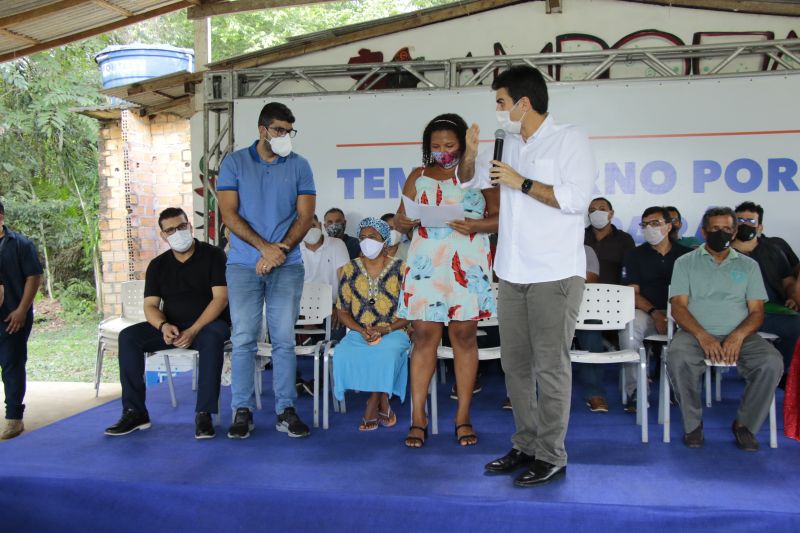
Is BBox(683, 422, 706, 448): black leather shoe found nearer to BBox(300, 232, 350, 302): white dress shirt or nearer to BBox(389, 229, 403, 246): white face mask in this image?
BBox(389, 229, 403, 246): white face mask

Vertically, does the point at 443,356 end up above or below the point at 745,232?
below

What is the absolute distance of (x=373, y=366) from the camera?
3.74 metres

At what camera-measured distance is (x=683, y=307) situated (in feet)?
12.3

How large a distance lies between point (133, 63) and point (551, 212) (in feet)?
20.5

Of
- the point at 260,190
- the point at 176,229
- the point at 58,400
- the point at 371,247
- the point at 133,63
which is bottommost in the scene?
the point at 58,400

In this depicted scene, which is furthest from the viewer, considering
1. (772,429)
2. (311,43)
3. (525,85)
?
(311,43)

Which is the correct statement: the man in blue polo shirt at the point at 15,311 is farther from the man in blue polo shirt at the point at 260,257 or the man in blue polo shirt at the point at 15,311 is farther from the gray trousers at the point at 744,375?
the gray trousers at the point at 744,375

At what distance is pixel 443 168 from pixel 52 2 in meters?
3.88

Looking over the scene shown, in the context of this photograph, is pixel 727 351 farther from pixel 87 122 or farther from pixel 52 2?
pixel 87 122

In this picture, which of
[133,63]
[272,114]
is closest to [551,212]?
[272,114]

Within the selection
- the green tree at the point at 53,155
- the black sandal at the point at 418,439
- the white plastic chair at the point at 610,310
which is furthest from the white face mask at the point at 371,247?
the green tree at the point at 53,155

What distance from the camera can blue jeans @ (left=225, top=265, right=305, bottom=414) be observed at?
11.8ft

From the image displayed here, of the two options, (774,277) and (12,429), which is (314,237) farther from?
(774,277)

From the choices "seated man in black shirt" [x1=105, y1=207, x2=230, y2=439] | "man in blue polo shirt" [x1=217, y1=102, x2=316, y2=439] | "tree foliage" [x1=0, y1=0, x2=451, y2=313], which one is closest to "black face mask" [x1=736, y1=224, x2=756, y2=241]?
"man in blue polo shirt" [x1=217, y1=102, x2=316, y2=439]
